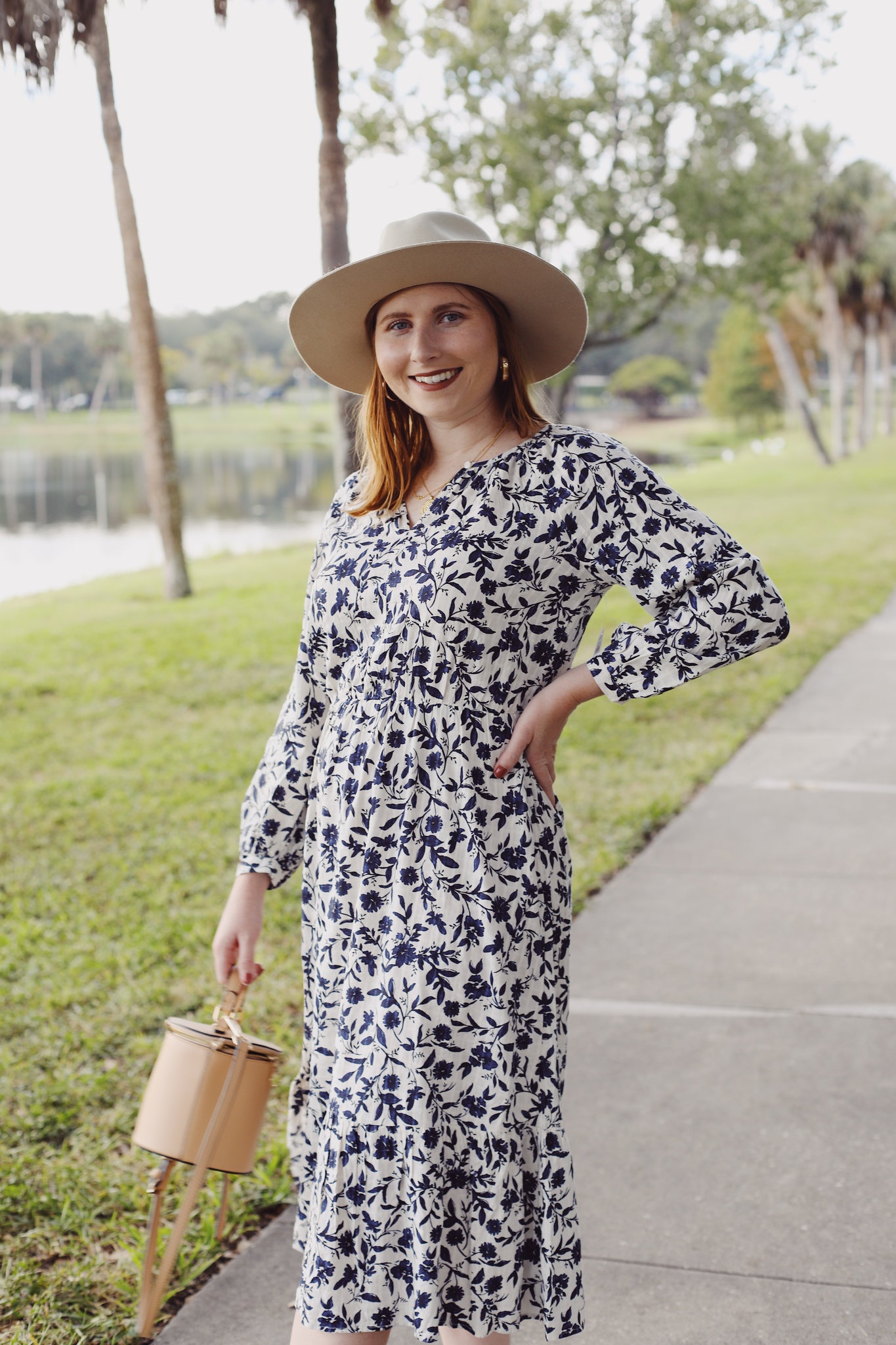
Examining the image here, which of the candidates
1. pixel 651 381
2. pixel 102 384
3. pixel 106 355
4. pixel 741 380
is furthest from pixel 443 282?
pixel 651 381

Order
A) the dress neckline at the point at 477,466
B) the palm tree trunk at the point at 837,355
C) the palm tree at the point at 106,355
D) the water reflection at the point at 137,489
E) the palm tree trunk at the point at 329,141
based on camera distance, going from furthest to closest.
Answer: the palm tree at the point at 106,355
the palm tree trunk at the point at 837,355
the water reflection at the point at 137,489
the palm tree trunk at the point at 329,141
the dress neckline at the point at 477,466

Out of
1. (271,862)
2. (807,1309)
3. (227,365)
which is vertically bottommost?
(807,1309)

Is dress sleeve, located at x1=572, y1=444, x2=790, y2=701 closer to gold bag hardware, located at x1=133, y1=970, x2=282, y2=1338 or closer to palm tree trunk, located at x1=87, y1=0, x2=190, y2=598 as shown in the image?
gold bag hardware, located at x1=133, y1=970, x2=282, y2=1338

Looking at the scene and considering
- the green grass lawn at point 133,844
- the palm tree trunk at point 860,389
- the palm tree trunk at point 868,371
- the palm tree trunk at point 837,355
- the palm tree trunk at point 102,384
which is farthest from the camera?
the palm tree trunk at point 102,384

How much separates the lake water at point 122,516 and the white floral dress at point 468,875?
8235 mm

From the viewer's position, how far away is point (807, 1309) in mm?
2393

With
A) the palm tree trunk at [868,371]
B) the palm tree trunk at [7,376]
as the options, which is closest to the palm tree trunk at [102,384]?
the palm tree trunk at [7,376]

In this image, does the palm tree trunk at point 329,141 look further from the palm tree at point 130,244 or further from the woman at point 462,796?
the woman at point 462,796

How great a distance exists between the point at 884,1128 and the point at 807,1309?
715mm

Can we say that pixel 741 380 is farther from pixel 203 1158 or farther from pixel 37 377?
pixel 203 1158

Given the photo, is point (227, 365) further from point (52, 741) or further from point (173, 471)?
point (52, 741)

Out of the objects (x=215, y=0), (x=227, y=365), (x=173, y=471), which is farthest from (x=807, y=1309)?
(x=227, y=365)

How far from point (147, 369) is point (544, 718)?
1156 cm

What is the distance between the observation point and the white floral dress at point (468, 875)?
1.83 meters
